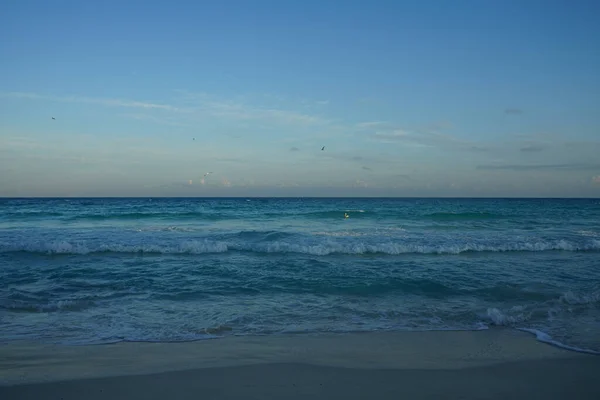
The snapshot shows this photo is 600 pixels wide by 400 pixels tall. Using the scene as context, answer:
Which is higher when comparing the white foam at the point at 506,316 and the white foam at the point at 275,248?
the white foam at the point at 275,248

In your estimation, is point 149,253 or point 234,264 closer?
point 234,264

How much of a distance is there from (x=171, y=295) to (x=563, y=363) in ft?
26.2

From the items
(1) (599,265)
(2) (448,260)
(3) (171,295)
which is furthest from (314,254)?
(1) (599,265)

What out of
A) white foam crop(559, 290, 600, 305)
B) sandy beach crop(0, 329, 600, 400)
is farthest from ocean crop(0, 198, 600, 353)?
sandy beach crop(0, 329, 600, 400)

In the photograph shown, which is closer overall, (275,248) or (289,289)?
(289,289)

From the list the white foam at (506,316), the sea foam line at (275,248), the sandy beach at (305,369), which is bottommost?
the sandy beach at (305,369)

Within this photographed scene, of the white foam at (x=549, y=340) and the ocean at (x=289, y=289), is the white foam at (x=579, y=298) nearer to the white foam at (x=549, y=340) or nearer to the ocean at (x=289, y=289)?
the ocean at (x=289, y=289)

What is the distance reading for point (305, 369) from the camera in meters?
6.03

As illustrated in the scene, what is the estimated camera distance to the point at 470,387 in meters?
5.48

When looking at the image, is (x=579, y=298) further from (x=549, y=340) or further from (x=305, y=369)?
(x=305, y=369)

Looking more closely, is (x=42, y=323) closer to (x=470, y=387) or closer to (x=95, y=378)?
(x=95, y=378)

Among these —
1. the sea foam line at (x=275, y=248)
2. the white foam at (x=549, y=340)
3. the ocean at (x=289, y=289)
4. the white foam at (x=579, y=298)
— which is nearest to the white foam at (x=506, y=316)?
the ocean at (x=289, y=289)

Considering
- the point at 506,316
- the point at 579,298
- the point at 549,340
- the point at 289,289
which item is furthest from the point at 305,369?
the point at 579,298

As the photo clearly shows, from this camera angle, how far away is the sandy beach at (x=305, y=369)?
5.34 meters
